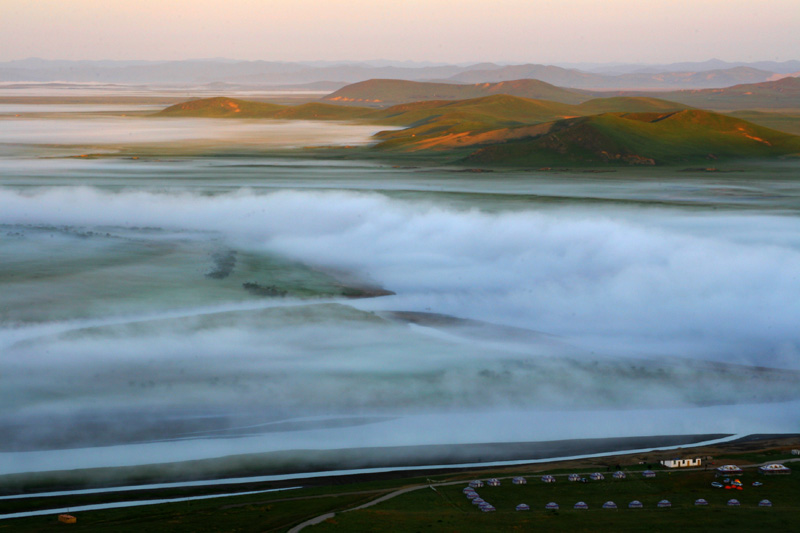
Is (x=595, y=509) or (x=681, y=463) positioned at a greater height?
(x=595, y=509)

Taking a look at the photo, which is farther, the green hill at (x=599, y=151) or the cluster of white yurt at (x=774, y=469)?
the green hill at (x=599, y=151)

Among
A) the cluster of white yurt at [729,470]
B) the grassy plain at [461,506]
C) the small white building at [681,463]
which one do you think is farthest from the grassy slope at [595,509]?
the small white building at [681,463]

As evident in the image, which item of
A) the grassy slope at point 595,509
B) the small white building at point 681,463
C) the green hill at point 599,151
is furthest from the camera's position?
the green hill at point 599,151

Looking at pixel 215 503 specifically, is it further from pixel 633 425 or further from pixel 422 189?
pixel 422 189

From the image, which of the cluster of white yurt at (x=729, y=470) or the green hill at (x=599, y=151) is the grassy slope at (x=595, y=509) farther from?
the green hill at (x=599, y=151)

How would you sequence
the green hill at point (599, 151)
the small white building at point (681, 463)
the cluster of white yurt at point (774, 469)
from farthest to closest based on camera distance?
the green hill at point (599, 151) < the small white building at point (681, 463) < the cluster of white yurt at point (774, 469)

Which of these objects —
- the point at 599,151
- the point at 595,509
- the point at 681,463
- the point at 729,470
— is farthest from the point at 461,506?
the point at 599,151

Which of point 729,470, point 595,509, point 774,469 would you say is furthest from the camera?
point 774,469

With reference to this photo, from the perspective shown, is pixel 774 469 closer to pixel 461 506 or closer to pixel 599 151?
pixel 461 506
